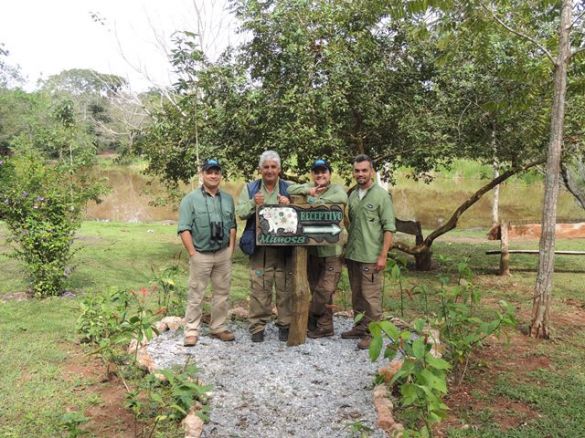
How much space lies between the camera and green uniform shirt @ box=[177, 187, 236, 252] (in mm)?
4633

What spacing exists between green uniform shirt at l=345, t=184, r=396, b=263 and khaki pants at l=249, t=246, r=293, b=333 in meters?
0.68

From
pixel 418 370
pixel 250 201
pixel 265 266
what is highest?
pixel 250 201

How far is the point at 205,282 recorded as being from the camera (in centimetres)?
479

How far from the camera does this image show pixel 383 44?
7402 mm

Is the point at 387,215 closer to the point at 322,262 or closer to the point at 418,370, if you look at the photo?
the point at 322,262

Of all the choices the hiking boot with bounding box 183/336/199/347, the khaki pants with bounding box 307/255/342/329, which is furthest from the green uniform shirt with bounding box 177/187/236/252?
the khaki pants with bounding box 307/255/342/329

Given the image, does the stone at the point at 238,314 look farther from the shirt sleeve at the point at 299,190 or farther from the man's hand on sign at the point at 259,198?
the shirt sleeve at the point at 299,190

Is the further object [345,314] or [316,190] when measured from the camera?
[345,314]

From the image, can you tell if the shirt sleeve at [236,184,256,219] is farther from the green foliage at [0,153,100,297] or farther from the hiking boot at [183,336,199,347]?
the green foliage at [0,153,100,297]

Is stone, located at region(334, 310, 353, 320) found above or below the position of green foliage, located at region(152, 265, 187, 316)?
below

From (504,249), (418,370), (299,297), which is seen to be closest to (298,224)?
(299,297)

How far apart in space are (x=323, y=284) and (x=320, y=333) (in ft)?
1.70

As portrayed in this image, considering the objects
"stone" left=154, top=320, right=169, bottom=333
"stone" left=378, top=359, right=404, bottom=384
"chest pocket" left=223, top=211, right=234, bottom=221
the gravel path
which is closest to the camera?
the gravel path

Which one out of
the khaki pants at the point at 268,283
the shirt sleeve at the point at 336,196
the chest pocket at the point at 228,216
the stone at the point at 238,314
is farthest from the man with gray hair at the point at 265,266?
the stone at the point at 238,314
